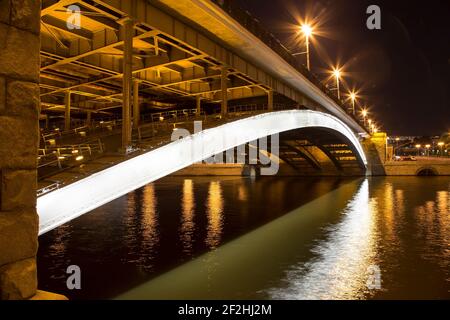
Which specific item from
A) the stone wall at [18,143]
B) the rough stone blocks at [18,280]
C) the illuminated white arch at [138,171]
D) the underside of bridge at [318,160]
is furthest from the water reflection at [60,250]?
the underside of bridge at [318,160]

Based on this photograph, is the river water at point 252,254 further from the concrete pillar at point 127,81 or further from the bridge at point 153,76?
the concrete pillar at point 127,81

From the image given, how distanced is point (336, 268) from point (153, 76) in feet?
55.6

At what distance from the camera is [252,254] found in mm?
12617

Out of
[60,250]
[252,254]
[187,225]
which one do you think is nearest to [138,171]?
[60,250]

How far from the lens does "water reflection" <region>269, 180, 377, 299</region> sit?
28.7ft

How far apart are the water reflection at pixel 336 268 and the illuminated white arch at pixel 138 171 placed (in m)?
4.63

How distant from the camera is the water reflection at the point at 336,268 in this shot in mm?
8734

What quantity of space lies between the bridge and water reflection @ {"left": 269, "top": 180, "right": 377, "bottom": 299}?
478 centimetres

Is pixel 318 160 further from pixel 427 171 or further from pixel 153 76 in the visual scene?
pixel 153 76

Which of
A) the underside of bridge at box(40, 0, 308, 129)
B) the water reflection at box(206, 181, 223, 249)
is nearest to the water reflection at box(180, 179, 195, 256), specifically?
the water reflection at box(206, 181, 223, 249)

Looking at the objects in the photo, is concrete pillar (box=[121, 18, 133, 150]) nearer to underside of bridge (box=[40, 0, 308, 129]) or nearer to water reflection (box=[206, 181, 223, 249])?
underside of bridge (box=[40, 0, 308, 129])

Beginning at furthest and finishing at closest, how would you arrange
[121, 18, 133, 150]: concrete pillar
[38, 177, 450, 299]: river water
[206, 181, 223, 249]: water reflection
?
[206, 181, 223, 249]: water reflection
[121, 18, 133, 150]: concrete pillar
[38, 177, 450, 299]: river water
